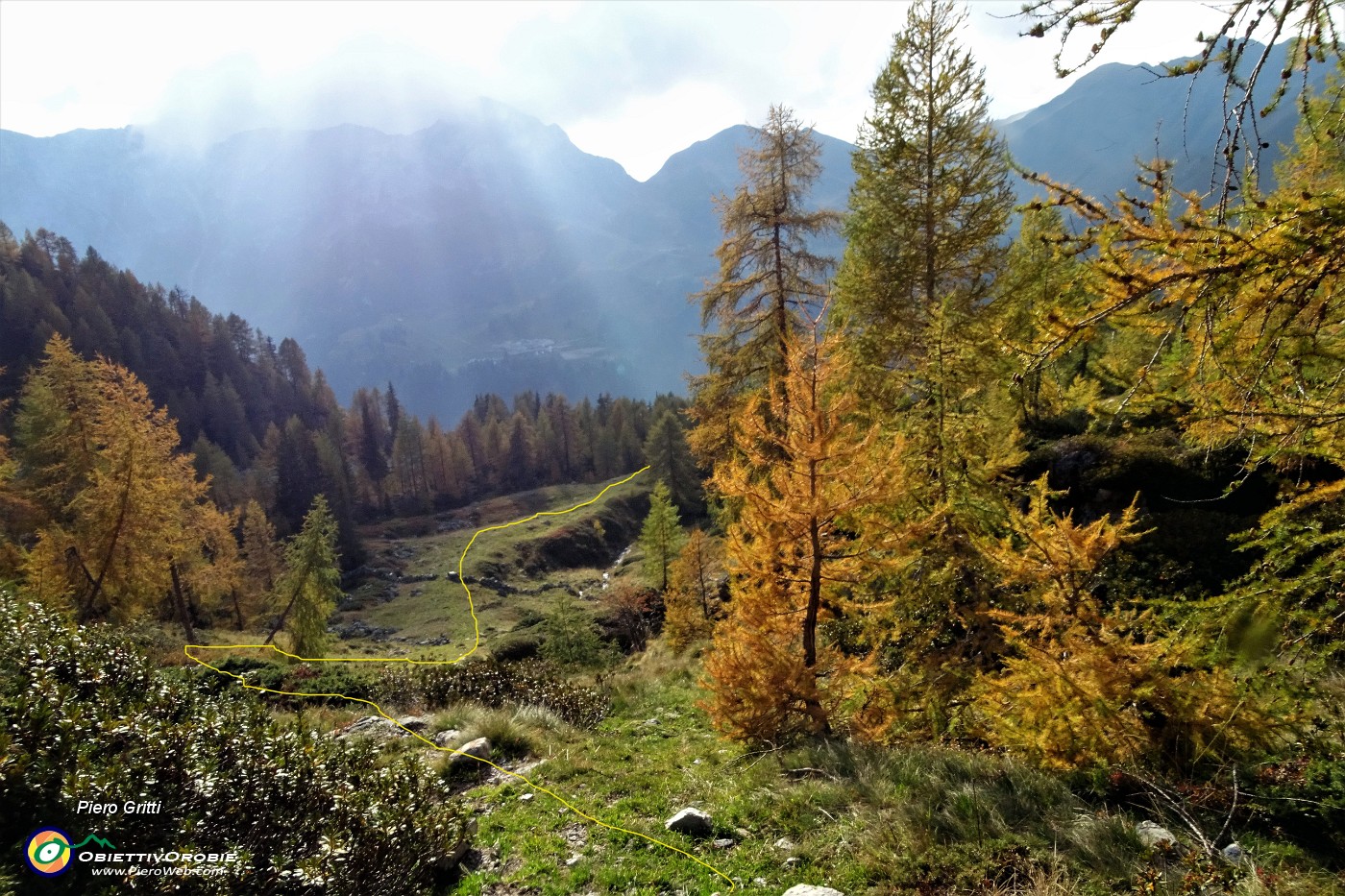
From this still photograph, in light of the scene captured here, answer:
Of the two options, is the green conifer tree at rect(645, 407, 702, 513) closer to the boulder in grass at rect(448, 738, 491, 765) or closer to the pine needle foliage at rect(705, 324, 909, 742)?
the boulder in grass at rect(448, 738, 491, 765)

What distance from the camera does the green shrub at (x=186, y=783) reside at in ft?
10.8

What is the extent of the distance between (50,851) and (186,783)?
79 cm

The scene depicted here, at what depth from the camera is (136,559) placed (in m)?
20.3

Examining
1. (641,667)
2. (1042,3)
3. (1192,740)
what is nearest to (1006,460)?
(1192,740)

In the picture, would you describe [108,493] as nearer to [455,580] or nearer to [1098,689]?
[1098,689]

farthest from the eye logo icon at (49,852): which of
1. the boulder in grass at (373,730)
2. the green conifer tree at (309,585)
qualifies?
the green conifer tree at (309,585)

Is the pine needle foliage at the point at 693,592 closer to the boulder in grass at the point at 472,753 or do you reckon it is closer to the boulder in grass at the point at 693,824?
the boulder in grass at the point at 472,753

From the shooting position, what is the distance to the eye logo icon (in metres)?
3.08

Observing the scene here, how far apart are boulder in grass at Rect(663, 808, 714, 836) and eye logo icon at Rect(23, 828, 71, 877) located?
4.74 m

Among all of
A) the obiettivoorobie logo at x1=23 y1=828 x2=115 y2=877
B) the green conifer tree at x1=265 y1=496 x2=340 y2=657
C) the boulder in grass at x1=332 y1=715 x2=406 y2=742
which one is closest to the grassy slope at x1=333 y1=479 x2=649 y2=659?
the green conifer tree at x1=265 y1=496 x2=340 y2=657

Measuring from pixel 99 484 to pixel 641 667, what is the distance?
21198 millimetres

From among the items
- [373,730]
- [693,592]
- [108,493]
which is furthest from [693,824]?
[108,493]

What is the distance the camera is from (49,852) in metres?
3.13

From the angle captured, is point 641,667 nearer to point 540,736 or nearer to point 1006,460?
point 540,736
